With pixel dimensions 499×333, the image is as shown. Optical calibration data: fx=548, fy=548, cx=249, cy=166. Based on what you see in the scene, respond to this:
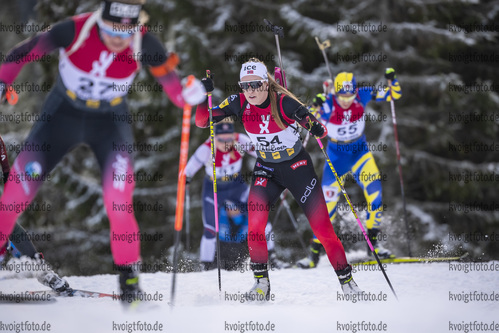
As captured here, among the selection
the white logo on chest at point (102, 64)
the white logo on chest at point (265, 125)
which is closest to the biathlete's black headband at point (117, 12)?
the white logo on chest at point (102, 64)

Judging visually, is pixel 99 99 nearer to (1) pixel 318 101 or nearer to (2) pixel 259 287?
(2) pixel 259 287

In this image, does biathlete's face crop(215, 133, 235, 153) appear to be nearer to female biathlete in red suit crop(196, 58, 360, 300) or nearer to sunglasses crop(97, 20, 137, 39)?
female biathlete in red suit crop(196, 58, 360, 300)

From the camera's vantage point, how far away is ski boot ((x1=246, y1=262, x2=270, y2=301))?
5164 mm

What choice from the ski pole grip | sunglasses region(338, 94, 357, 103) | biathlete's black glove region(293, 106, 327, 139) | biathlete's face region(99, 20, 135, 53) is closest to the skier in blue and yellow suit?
sunglasses region(338, 94, 357, 103)

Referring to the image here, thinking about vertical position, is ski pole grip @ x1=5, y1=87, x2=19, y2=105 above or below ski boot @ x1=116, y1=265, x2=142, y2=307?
above

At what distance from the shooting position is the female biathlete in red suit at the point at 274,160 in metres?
5.07

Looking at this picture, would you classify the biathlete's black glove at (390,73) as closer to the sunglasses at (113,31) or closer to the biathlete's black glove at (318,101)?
the biathlete's black glove at (318,101)

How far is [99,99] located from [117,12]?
665mm

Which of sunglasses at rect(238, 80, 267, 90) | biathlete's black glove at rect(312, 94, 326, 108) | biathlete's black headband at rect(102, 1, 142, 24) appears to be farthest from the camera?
biathlete's black glove at rect(312, 94, 326, 108)

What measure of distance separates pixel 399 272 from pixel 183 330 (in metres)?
3.60

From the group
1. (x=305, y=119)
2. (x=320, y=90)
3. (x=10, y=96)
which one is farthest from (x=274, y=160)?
(x=320, y=90)

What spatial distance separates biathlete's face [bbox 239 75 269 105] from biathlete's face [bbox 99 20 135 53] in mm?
1260

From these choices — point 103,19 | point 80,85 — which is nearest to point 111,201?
point 80,85

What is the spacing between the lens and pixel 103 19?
401 cm
